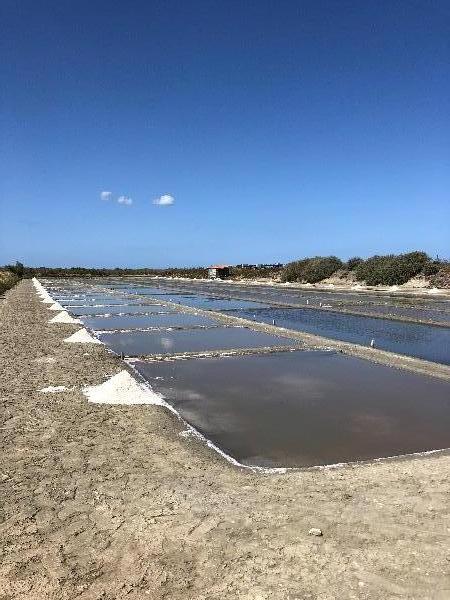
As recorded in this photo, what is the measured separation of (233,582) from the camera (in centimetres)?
284

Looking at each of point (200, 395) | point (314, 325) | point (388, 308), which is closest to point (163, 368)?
point (200, 395)

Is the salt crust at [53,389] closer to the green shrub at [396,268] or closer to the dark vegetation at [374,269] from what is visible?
the dark vegetation at [374,269]

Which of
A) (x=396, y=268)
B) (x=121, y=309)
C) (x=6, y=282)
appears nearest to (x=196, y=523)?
(x=121, y=309)

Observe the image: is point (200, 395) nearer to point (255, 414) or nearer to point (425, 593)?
point (255, 414)

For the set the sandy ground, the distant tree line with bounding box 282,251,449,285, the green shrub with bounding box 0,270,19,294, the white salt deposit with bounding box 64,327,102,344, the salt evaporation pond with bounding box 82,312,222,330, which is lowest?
the salt evaporation pond with bounding box 82,312,222,330

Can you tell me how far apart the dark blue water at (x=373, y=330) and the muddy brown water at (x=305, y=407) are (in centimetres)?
233

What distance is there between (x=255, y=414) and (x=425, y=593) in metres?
3.76

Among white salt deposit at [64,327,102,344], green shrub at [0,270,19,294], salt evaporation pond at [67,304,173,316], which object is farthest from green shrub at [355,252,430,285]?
white salt deposit at [64,327,102,344]

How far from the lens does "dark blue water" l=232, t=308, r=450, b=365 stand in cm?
1159

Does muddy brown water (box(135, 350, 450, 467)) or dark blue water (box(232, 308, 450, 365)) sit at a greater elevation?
dark blue water (box(232, 308, 450, 365))

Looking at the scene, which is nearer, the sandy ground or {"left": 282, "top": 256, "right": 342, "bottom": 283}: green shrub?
the sandy ground

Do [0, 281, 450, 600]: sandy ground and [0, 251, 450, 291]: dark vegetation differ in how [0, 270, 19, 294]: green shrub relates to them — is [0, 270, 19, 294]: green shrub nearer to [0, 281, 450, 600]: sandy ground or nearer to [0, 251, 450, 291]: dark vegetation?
[0, 251, 450, 291]: dark vegetation

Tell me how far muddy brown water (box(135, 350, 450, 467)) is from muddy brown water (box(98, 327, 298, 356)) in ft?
5.47

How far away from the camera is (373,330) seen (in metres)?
14.9
